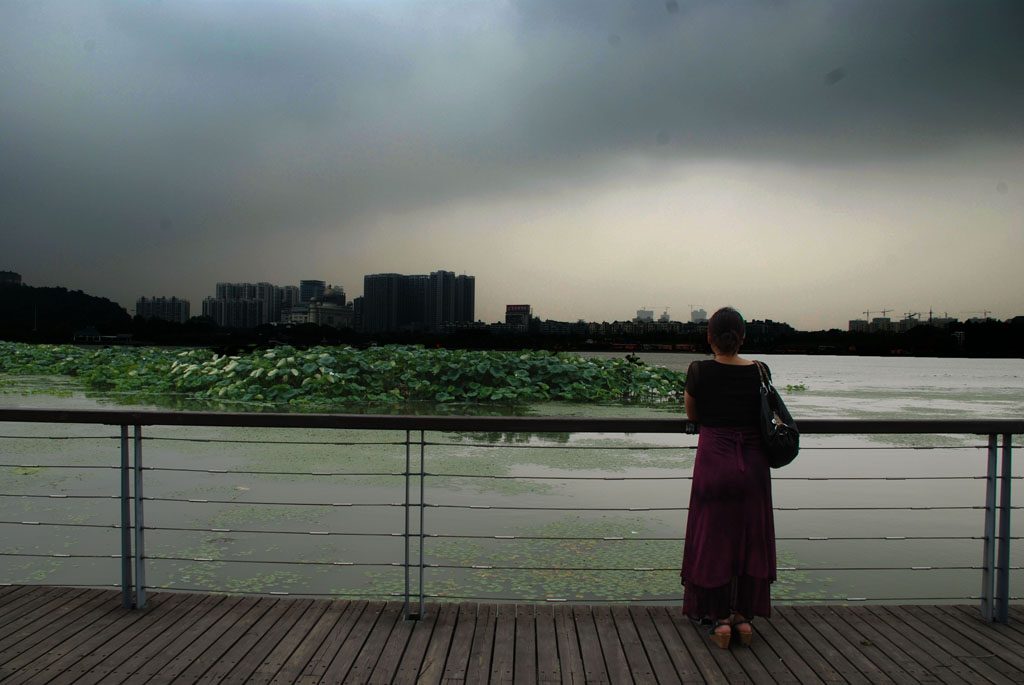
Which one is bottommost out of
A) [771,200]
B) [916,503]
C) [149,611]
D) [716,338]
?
[916,503]

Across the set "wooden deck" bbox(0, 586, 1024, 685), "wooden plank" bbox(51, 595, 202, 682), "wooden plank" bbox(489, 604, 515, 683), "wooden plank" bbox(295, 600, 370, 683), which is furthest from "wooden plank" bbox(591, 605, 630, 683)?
"wooden plank" bbox(51, 595, 202, 682)

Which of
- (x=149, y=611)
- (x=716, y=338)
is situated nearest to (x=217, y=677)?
(x=149, y=611)

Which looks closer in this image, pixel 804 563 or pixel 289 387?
pixel 804 563

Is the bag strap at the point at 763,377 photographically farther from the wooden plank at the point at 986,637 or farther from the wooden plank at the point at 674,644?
the wooden plank at the point at 986,637

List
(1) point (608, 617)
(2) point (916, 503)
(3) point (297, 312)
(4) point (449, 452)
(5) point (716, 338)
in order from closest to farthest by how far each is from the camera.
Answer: (5) point (716, 338) < (1) point (608, 617) < (2) point (916, 503) < (4) point (449, 452) < (3) point (297, 312)

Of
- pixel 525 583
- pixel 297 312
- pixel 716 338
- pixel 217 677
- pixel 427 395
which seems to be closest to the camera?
pixel 217 677

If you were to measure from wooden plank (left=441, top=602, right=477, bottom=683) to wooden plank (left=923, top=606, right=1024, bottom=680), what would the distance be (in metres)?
1.48

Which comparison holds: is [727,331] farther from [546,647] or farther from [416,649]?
[416,649]

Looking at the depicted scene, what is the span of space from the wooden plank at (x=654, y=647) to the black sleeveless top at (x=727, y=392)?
67 centimetres

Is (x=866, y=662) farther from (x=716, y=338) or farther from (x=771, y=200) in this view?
(x=771, y=200)

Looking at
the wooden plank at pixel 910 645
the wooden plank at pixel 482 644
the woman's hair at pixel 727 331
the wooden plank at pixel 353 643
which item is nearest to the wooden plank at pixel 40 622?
Answer: the wooden plank at pixel 353 643

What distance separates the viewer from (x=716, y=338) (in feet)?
7.37

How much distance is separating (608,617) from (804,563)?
7.89ft

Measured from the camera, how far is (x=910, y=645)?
2236mm
